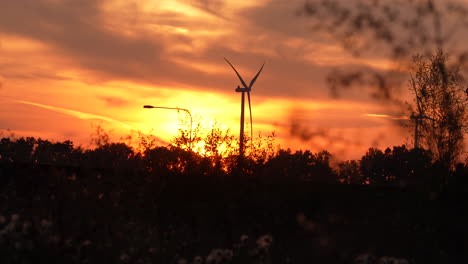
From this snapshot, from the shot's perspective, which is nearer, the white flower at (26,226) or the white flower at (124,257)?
the white flower at (26,226)

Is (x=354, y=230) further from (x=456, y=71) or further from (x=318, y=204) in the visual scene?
(x=456, y=71)

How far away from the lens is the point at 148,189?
22.6 metres

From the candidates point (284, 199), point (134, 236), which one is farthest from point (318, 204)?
point (134, 236)

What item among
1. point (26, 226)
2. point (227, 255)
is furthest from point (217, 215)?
point (26, 226)

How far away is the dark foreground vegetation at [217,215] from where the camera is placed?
13.7 m

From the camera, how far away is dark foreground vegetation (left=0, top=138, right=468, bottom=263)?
44.8ft

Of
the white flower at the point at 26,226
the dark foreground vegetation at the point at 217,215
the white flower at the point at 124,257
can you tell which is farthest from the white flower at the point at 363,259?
the white flower at the point at 26,226

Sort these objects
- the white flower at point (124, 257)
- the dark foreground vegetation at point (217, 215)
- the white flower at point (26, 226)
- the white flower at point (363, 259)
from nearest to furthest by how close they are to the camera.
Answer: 1. the white flower at point (26, 226)
2. the dark foreground vegetation at point (217, 215)
3. the white flower at point (124, 257)
4. the white flower at point (363, 259)

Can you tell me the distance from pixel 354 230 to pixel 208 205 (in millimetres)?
6925

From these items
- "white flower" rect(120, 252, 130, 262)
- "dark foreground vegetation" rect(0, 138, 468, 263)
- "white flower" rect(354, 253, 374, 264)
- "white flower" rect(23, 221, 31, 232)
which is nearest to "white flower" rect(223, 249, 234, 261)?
"dark foreground vegetation" rect(0, 138, 468, 263)

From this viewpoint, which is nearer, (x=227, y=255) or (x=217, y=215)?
(x=227, y=255)

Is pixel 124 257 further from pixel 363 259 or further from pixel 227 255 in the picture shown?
pixel 363 259

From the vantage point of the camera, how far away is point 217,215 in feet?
69.1

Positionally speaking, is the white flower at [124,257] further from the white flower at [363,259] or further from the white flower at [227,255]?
the white flower at [363,259]
